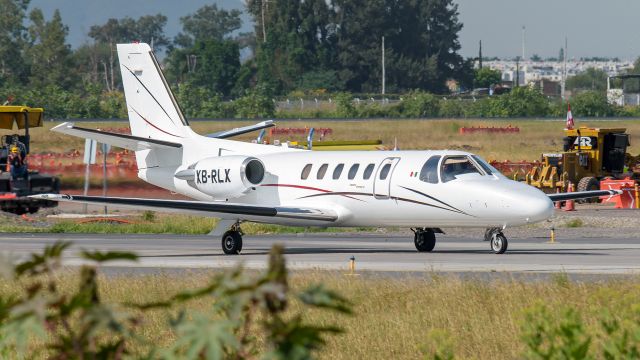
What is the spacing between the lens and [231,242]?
79.2 feet

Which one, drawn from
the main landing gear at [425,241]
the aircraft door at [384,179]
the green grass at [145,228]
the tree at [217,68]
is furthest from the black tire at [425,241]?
the tree at [217,68]

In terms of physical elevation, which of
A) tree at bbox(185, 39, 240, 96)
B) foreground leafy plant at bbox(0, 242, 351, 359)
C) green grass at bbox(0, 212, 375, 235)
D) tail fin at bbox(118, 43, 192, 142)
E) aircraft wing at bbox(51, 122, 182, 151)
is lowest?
green grass at bbox(0, 212, 375, 235)

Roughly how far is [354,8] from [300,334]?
469ft

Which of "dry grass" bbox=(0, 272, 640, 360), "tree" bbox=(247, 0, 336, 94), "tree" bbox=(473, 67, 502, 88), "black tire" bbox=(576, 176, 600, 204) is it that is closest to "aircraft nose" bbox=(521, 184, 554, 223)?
"dry grass" bbox=(0, 272, 640, 360)

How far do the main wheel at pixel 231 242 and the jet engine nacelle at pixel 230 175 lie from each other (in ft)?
4.60

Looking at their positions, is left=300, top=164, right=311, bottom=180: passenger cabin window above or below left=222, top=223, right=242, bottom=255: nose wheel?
above

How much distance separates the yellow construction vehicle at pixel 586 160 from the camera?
41.4 metres

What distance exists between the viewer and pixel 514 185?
72.3ft

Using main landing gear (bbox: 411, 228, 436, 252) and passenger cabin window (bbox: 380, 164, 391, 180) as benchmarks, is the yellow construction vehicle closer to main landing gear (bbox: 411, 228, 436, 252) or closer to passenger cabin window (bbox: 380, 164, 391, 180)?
main landing gear (bbox: 411, 228, 436, 252)

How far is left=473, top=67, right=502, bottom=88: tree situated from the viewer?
15569cm

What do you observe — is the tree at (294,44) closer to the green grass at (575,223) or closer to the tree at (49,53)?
the tree at (49,53)

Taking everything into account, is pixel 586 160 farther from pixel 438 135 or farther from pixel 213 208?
pixel 438 135

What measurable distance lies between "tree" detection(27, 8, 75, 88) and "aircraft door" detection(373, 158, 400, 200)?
110550 millimetres

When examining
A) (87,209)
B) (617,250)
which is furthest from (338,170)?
(87,209)
